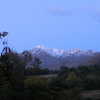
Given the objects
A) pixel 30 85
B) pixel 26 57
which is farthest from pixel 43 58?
pixel 30 85

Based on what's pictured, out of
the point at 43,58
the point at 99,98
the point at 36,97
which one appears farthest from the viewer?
the point at 43,58

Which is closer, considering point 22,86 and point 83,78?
point 22,86

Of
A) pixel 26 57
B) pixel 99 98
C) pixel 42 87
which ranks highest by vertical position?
pixel 26 57

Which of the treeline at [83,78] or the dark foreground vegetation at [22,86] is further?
the treeline at [83,78]

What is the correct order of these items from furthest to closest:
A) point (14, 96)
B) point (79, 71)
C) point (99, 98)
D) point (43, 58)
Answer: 1. point (43, 58)
2. point (79, 71)
3. point (99, 98)
4. point (14, 96)

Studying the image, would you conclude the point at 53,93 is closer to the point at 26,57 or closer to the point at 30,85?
the point at 30,85

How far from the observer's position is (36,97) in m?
23.7

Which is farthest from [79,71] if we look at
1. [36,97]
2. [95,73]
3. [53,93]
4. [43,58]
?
[43,58]

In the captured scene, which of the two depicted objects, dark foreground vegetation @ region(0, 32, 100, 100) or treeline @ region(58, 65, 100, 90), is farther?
treeline @ region(58, 65, 100, 90)

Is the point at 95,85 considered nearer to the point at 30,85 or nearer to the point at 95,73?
the point at 95,73

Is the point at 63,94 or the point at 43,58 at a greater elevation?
the point at 43,58

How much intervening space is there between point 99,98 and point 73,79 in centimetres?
1746

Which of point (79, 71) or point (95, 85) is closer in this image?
point (95, 85)

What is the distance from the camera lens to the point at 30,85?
23.9 meters
